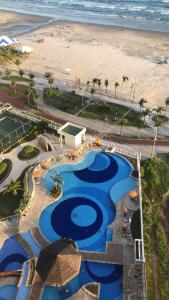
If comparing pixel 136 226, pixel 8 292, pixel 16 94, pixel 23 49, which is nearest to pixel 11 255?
pixel 8 292

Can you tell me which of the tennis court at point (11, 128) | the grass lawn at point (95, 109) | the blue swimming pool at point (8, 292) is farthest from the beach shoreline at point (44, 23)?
the blue swimming pool at point (8, 292)

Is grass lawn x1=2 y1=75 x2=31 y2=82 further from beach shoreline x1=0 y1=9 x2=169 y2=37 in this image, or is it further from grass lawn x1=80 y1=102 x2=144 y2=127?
beach shoreline x1=0 y1=9 x2=169 y2=37

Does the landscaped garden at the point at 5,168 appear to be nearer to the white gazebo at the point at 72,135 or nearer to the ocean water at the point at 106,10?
the white gazebo at the point at 72,135

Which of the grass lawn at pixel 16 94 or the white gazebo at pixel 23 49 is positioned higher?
the white gazebo at pixel 23 49

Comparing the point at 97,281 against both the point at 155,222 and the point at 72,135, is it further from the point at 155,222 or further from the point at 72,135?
the point at 72,135

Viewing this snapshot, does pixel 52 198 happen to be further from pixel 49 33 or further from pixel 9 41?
pixel 49 33

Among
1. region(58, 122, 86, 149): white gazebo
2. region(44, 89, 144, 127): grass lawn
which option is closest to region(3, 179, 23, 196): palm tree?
region(58, 122, 86, 149): white gazebo

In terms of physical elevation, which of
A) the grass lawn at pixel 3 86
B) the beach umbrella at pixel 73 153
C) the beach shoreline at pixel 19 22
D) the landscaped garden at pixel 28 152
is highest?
the beach shoreline at pixel 19 22
